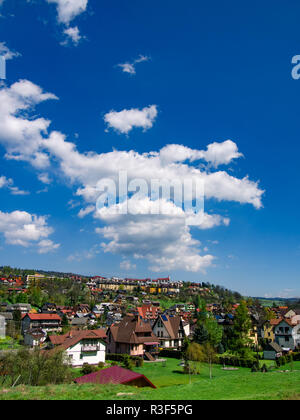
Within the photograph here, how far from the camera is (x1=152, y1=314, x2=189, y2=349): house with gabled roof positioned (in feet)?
219

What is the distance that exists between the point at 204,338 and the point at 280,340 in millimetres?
18926

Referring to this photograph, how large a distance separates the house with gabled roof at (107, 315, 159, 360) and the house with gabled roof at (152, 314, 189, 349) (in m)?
8.28

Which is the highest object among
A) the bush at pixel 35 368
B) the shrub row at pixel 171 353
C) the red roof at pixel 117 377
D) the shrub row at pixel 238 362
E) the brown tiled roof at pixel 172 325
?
the red roof at pixel 117 377

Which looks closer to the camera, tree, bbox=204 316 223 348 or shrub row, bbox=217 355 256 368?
shrub row, bbox=217 355 256 368

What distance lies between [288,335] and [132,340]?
106 feet

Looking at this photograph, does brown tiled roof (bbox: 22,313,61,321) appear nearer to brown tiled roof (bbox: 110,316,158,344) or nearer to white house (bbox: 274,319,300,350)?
brown tiled roof (bbox: 110,316,158,344)

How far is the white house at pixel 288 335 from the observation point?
205ft

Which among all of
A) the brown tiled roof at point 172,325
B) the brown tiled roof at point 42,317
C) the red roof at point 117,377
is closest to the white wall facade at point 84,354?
the brown tiled roof at point 172,325

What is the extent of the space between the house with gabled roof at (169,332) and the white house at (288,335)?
19.6 meters

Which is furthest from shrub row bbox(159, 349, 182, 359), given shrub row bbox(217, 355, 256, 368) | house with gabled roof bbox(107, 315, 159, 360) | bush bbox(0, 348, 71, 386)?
bush bbox(0, 348, 71, 386)

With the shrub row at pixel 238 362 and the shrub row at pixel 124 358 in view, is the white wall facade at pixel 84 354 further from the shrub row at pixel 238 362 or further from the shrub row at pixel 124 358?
the shrub row at pixel 238 362

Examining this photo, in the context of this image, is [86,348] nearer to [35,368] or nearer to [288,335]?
[35,368]

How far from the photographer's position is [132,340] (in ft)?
179
